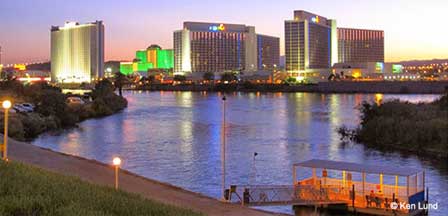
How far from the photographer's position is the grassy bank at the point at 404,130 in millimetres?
31078

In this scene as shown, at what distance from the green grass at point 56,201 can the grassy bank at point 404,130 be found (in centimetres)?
2402

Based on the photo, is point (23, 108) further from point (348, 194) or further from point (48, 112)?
point (348, 194)

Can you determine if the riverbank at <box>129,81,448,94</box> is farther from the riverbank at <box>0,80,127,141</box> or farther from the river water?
the river water

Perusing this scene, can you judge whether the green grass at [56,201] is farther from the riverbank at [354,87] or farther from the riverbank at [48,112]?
the riverbank at [354,87]

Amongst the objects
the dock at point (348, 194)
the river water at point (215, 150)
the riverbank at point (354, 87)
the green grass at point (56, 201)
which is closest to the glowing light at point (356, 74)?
the riverbank at point (354, 87)

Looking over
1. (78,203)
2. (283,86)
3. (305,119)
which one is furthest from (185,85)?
(78,203)

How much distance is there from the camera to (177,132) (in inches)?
1731

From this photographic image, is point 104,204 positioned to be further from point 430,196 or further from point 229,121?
point 229,121

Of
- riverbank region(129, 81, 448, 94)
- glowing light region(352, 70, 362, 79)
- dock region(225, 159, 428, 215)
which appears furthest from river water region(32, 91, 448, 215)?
glowing light region(352, 70, 362, 79)

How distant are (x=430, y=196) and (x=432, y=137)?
12.5 metres

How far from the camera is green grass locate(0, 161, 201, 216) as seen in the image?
7.55 metres

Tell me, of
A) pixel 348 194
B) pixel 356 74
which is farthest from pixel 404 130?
pixel 356 74

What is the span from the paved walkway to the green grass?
4.76 meters

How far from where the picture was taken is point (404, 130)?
34.0 m
